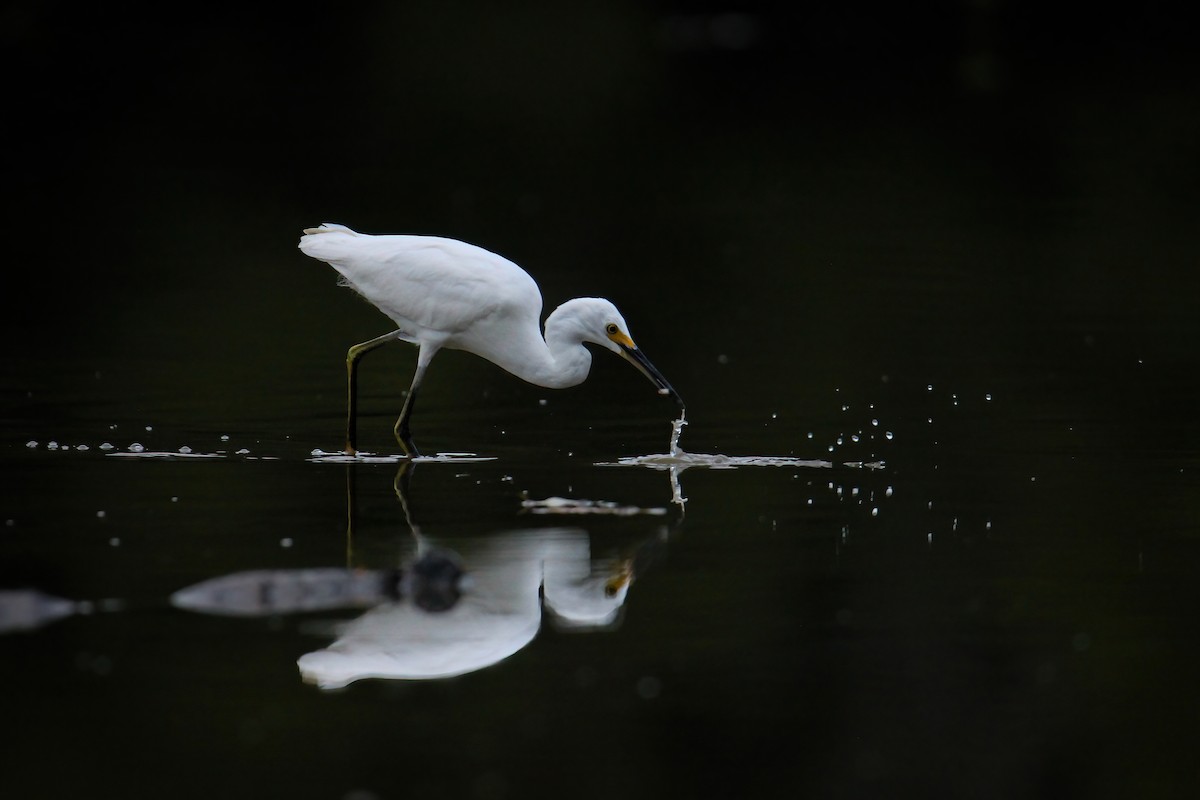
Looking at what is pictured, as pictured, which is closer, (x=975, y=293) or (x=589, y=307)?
(x=589, y=307)

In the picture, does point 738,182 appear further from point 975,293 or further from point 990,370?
point 990,370

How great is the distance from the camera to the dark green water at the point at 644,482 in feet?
20.5

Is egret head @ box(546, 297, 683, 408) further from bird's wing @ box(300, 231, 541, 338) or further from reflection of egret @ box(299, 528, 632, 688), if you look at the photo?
reflection of egret @ box(299, 528, 632, 688)

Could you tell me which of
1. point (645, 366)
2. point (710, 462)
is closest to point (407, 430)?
point (645, 366)

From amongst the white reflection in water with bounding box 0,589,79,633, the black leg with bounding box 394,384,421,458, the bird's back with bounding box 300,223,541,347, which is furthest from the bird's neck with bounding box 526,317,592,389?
the white reflection in water with bounding box 0,589,79,633

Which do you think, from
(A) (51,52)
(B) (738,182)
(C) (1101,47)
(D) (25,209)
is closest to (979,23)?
(C) (1101,47)

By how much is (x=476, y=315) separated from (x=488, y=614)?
12.0 ft

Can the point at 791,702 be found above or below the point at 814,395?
below

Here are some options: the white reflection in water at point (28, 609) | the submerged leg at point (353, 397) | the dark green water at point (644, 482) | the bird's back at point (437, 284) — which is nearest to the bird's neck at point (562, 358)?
the bird's back at point (437, 284)

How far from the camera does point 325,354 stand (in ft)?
46.1

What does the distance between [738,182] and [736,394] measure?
12.8 m

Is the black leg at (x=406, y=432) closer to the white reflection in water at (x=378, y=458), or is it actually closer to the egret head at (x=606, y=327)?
the white reflection in water at (x=378, y=458)

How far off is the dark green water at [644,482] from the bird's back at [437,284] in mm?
713

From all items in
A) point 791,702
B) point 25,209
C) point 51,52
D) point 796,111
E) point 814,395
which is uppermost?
point 51,52
